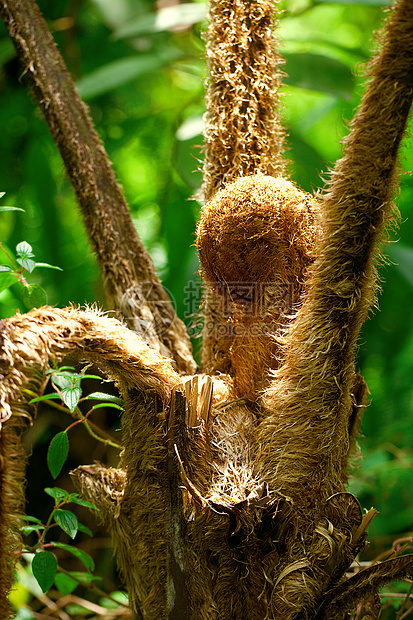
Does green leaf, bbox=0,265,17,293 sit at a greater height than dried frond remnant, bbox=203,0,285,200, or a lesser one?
lesser

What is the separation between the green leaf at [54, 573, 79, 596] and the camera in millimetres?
623

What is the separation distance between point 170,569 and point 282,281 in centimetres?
25

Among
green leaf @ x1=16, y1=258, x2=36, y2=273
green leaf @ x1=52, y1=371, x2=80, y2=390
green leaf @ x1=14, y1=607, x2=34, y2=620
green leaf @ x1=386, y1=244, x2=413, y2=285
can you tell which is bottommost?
green leaf @ x1=14, y1=607, x2=34, y2=620

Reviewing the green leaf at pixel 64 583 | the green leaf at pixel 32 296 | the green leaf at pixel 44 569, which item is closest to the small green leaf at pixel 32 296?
the green leaf at pixel 32 296

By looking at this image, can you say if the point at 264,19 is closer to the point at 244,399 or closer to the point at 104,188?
the point at 104,188

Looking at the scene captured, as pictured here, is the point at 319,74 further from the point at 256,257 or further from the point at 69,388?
the point at 69,388

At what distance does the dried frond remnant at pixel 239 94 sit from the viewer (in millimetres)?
538

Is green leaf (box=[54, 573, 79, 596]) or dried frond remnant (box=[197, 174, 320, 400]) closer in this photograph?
dried frond remnant (box=[197, 174, 320, 400])

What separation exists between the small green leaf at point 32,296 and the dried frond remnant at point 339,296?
228mm

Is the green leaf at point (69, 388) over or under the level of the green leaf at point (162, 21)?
under

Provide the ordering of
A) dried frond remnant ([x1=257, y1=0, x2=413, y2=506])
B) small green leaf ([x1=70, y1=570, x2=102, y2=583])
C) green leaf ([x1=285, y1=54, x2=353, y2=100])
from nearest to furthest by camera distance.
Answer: dried frond remnant ([x1=257, y1=0, x2=413, y2=506])
small green leaf ([x1=70, y1=570, x2=102, y2=583])
green leaf ([x1=285, y1=54, x2=353, y2=100])

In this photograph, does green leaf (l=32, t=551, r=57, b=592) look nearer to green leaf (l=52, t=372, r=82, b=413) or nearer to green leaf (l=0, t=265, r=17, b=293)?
green leaf (l=52, t=372, r=82, b=413)

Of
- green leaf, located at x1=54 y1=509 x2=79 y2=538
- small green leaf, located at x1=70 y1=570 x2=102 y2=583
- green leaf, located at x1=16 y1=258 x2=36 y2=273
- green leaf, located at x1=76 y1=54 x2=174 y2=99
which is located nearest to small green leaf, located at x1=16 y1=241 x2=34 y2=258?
green leaf, located at x1=16 y1=258 x2=36 y2=273

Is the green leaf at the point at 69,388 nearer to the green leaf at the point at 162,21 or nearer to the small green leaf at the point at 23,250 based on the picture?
the small green leaf at the point at 23,250
